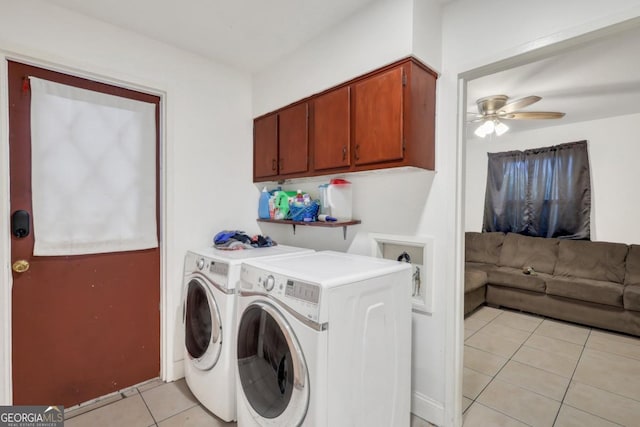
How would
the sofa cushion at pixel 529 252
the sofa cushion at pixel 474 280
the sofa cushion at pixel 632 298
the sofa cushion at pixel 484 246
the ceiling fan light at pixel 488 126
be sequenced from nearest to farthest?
the sofa cushion at pixel 632 298, the ceiling fan light at pixel 488 126, the sofa cushion at pixel 474 280, the sofa cushion at pixel 529 252, the sofa cushion at pixel 484 246

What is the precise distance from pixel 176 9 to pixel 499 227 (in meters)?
4.57

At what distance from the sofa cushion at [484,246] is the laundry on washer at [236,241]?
303 centimetres

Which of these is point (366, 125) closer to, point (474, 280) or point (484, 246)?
point (474, 280)

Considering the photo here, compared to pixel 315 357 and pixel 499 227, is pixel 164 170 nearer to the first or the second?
pixel 315 357

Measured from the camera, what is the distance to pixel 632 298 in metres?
2.77

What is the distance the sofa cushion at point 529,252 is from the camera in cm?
359

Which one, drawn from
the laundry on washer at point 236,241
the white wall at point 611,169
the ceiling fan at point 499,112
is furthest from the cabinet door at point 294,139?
the white wall at point 611,169

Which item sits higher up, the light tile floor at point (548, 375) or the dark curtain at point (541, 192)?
the dark curtain at point (541, 192)

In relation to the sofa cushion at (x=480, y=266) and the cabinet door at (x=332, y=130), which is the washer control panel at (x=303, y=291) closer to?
the cabinet door at (x=332, y=130)

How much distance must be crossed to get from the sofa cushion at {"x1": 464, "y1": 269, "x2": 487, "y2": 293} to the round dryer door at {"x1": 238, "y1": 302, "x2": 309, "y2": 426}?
261 centimetres

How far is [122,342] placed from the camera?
197 centimetres

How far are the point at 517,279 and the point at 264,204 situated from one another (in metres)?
3.07

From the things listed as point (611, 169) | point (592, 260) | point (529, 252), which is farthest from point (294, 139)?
point (611, 169)

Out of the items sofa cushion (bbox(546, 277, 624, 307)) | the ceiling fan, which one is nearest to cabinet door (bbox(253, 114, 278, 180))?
the ceiling fan
